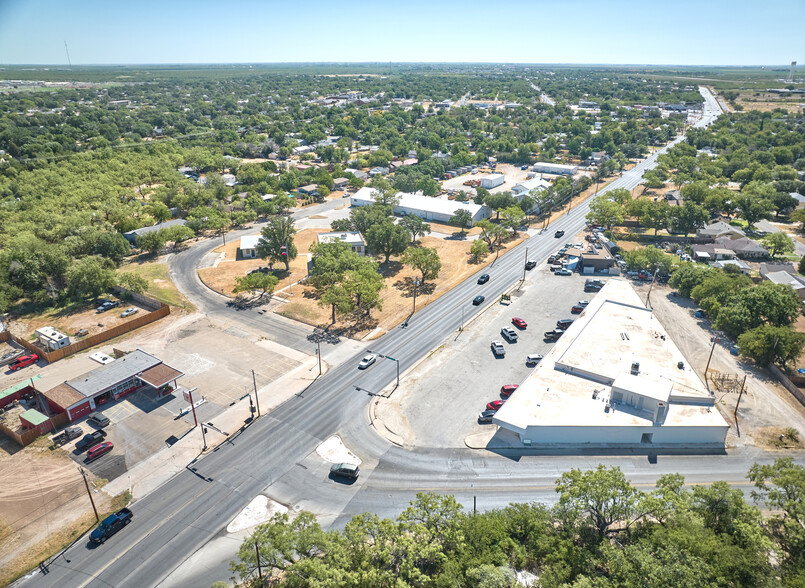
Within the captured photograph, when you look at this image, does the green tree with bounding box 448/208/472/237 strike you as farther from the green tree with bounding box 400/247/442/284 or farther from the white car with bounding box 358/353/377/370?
the white car with bounding box 358/353/377/370

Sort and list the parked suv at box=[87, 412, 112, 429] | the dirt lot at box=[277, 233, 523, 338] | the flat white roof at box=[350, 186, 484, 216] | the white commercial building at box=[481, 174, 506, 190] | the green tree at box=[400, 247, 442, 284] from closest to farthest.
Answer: the parked suv at box=[87, 412, 112, 429], the dirt lot at box=[277, 233, 523, 338], the green tree at box=[400, 247, 442, 284], the flat white roof at box=[350, 186, 484, 216], the white commercial building at box=[481, 174, 506, 190]

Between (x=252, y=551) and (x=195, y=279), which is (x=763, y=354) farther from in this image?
(x=195, y=279)

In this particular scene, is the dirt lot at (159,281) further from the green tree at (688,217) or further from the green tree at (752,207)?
the green tree at (752,207)

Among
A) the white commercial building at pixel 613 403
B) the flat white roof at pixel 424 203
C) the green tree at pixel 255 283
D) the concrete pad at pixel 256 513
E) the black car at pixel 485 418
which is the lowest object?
the concrete pad at pixel 256 513

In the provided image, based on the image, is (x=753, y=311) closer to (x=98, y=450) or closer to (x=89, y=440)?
(x=98, y=450)

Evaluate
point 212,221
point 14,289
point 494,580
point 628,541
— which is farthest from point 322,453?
point 212,221

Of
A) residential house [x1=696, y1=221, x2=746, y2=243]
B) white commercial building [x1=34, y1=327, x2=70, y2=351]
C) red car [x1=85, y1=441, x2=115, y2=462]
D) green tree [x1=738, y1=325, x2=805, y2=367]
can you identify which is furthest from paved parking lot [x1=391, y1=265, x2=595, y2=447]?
white commercial building [x1=34, y1=327, x2=70, y2=351]

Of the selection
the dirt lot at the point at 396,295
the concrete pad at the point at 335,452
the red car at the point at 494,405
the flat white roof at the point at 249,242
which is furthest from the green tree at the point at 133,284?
the red car at the point at 494,405
